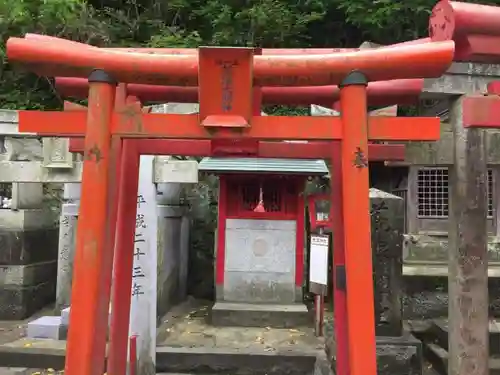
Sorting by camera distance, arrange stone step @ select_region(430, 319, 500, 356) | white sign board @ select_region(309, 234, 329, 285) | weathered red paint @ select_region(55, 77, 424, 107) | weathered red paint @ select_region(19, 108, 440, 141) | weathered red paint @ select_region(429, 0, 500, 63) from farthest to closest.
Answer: stone step @ select_region(430, 319, 500, 356) → white sign board @ select_region(309, 234, 329, 285) → weathered red paint @ select_region(55, 77, 424, 107) → weathered red paint @ select_region(429, 0, 500, 63) → weathered red paint @ select_region(19, 108, 440, 141)

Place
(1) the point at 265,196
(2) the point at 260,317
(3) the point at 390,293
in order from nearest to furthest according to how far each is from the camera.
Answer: (3) the point at 390,293 → (2) the point at 260,317 → (1) the point at 265,196

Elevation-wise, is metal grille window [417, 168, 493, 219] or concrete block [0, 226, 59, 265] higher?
metal grille window [417, 168, 493, 219]

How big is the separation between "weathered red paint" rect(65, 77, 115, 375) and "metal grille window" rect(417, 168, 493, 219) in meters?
9.46


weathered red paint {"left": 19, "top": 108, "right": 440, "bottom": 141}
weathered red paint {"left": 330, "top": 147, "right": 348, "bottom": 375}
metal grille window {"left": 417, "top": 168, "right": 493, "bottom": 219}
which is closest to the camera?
weathered red paint {"left": 19, "top": 108, "right": 440, "bottom": 141}

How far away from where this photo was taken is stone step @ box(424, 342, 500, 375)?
672 cm

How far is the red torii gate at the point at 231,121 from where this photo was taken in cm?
324

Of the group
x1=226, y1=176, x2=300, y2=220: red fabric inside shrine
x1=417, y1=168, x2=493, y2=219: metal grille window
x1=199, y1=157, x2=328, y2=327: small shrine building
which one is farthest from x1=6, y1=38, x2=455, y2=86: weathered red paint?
x1=417, y1=168, x2=493, y2=219: metal grille window

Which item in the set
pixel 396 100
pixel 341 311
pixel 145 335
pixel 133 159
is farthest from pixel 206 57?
pixel 145 335

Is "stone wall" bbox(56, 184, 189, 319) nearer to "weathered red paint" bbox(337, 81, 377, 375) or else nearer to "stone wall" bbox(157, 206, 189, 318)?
"stone wall" bbox(157, 206, 189, 318)

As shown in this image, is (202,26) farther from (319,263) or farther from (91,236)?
(91,236)

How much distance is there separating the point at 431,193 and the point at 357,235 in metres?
8.95

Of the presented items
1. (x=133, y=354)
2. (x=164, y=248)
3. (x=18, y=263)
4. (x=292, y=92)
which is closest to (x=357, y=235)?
(x=292, y=92)

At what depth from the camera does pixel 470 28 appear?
11.8 feet

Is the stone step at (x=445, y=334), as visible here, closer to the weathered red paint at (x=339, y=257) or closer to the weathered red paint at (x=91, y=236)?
the weathered red paint at (x=339, y=257)
